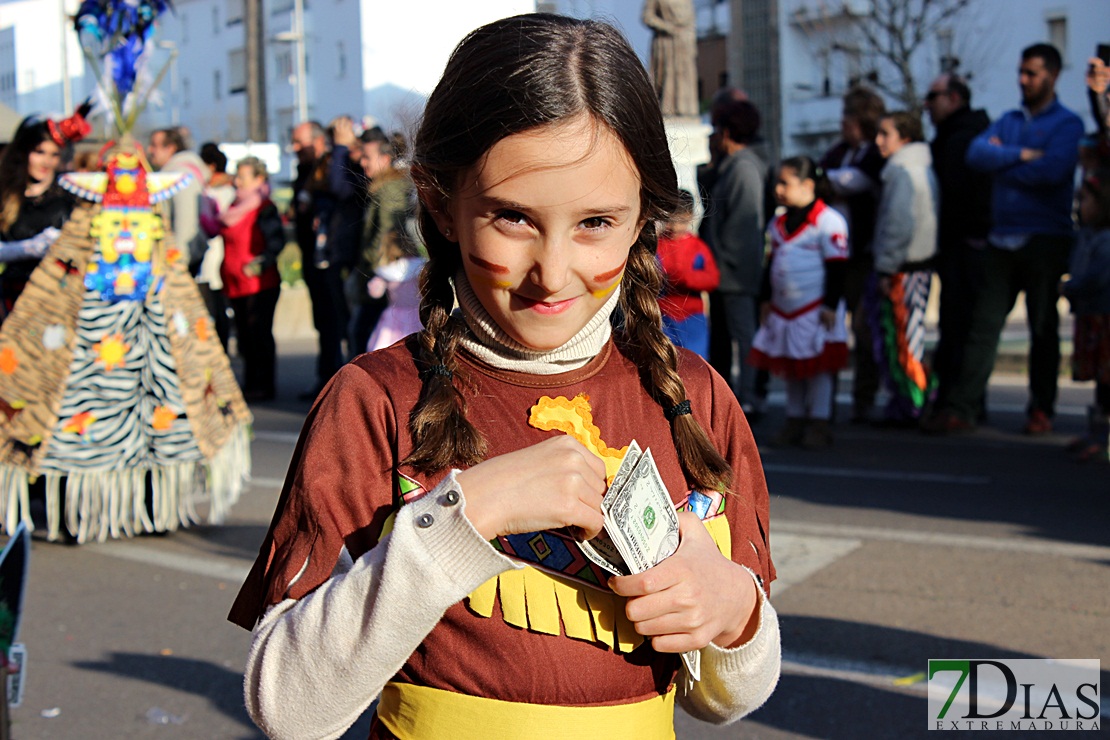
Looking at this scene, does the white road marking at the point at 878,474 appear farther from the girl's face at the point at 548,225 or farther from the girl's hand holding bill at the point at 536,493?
the girl's hand holding bill at the point at 536,493

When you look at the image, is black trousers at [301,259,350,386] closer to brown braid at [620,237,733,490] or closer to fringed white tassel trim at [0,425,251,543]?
fringed white tassel trim at [0,425,251,543]

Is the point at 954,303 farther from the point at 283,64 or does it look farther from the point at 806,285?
the point at 283,64

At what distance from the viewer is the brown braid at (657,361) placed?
67.1 inches

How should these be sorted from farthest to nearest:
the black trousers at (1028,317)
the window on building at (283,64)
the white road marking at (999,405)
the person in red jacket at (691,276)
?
the window on building at (283,64) → the white road marking at (999,405) → the black trousers at (1028,317) → the person in red jacket at (691,276)

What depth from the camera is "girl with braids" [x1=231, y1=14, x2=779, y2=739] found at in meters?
1.45

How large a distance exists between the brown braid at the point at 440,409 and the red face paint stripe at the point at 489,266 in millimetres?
135

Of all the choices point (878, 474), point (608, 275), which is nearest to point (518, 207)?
point (608, 275)

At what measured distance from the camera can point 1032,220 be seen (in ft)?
27.3

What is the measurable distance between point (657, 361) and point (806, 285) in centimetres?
645

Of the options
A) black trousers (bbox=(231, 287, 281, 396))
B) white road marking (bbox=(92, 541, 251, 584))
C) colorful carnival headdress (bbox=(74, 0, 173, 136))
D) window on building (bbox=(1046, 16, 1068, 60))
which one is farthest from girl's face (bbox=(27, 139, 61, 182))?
window on building (bbox=(1046, 16, 1068, 60))

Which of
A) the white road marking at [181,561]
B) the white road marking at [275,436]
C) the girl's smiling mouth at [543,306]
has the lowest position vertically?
the white road marking at [181,561]

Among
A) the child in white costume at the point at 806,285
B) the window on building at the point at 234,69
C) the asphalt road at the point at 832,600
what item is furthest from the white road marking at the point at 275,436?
the window on building at the point at 234,69

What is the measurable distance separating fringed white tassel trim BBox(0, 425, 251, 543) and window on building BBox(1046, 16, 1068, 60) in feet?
110

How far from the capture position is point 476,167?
1.59 metres
